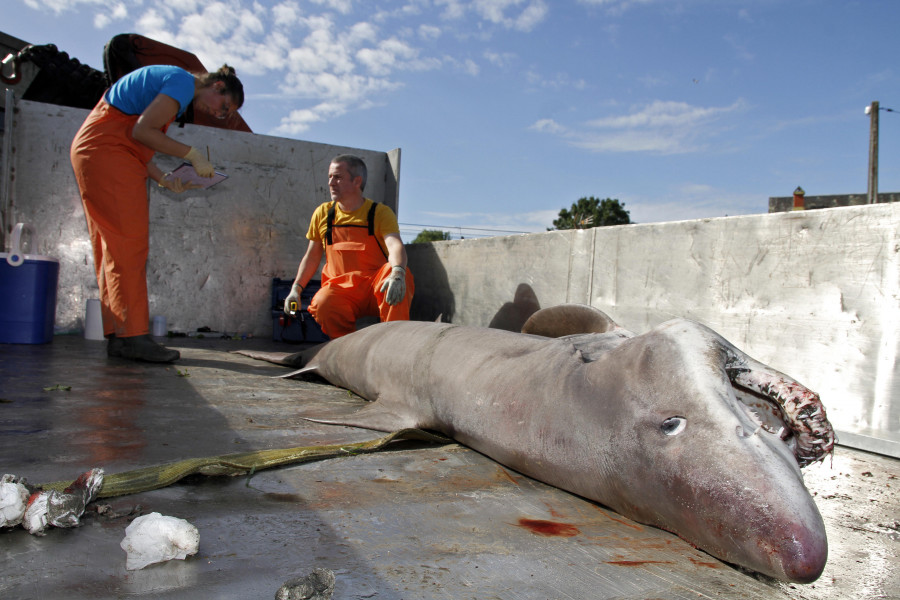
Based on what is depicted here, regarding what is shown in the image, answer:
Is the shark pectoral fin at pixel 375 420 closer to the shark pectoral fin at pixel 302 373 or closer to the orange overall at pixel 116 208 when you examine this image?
the shark pectoral fin at pixel 302 373

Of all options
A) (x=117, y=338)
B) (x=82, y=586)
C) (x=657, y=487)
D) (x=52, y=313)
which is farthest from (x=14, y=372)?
(x=657, y=487)

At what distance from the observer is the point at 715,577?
1.56 meters

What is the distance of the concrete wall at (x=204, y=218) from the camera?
6.31 meters

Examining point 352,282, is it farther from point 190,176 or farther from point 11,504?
point 11,504

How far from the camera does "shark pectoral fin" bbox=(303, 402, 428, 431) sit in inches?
113

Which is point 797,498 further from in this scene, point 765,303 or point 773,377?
point 765,303

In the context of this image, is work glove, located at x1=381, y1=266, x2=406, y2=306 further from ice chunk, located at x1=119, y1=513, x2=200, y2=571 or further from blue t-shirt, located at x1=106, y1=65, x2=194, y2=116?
ice chunk, located at x1=119, y1=513, x2=200, y2=571

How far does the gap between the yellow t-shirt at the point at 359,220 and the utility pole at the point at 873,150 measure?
1949 centimetres

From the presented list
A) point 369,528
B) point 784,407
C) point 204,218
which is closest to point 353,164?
point 204,218

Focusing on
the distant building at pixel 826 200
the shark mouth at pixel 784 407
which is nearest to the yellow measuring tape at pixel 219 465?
the shark mouth at pixel 784 407

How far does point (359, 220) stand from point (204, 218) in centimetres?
237

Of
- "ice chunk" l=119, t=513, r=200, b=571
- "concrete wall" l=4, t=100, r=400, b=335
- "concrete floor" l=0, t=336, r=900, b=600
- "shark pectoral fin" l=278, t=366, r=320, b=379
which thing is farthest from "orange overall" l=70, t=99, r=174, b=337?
"ice chunk" l=119, t=513, r=200, b=571

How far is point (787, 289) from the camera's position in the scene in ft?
9.70

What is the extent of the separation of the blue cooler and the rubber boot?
1.24m
